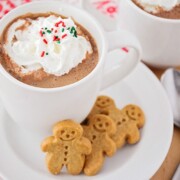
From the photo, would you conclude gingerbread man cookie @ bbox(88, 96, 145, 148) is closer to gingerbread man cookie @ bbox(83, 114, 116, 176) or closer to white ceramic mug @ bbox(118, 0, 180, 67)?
gingerbread man cookie @ bbox(83, 114, 116, 176)

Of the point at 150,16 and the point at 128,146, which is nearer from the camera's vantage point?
the point at 128,146

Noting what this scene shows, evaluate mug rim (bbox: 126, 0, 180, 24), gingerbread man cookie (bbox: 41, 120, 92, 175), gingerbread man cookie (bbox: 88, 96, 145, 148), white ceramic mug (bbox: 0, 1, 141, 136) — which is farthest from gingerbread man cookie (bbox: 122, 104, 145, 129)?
mug rim (bbox: 126, 0, 180, 24)

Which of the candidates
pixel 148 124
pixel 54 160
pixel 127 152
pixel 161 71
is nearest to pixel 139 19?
pixel 161 71

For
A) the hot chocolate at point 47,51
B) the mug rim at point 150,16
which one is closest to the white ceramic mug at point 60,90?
the hot chocolate at point 47,51

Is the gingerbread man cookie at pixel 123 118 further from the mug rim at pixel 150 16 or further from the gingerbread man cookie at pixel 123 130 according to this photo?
the mug rim at pixel 150 16

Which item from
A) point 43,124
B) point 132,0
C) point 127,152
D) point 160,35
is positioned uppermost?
point 132,0

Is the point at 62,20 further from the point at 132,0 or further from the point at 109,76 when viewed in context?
the point at 132,0

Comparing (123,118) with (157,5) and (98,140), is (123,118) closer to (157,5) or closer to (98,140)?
(98,140)

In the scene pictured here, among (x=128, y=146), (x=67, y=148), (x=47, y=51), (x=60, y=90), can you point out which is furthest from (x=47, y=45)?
(x=128, y=146)
